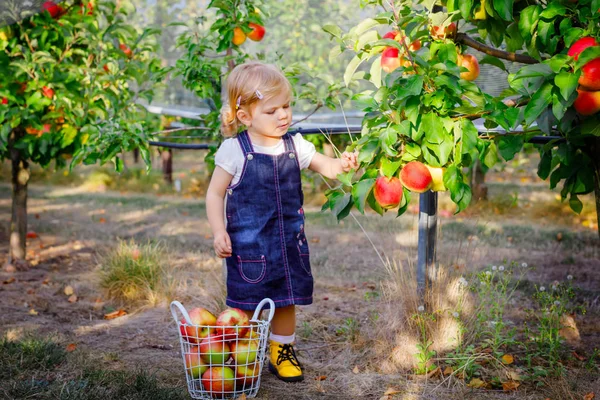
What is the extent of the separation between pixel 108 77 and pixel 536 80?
2885mm

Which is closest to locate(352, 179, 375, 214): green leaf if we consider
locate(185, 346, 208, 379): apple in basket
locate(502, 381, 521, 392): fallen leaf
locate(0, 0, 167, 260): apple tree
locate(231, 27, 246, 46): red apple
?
locate(185, 346, 208, 379): apple in basket

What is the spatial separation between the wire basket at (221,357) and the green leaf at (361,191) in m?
0.61

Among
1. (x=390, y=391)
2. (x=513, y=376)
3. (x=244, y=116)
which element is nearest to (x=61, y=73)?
(x=244, y=116)

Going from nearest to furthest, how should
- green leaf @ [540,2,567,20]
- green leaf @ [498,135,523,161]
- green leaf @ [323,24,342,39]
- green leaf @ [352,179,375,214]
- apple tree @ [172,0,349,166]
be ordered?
1. green leaf @ [540,2,567,20]
2. green leaf @ [498,135,523,161]
3. green leaf @ [352,179,375,214]
4. green leaf @ [323,24,342,39]
5. apple tree @ [172,0,349,166]

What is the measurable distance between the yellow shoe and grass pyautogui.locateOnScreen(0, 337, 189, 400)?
412 millimetres

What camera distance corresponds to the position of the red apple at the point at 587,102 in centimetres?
168

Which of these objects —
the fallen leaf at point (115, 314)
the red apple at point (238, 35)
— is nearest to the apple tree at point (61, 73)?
the red apple at point (238, 35)

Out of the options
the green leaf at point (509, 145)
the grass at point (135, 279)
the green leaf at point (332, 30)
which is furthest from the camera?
the grass at point (135, 279)

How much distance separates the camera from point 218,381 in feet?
7.91

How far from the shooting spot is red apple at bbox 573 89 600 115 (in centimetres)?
168

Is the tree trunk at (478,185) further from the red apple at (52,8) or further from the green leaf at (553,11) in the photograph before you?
the green leaf at (553,11)

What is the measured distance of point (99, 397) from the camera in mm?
2277

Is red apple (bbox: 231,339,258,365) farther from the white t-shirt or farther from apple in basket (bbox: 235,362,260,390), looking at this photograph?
the white t-shirt

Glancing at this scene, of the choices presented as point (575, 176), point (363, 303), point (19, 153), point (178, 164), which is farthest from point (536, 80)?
point (178, 164)
